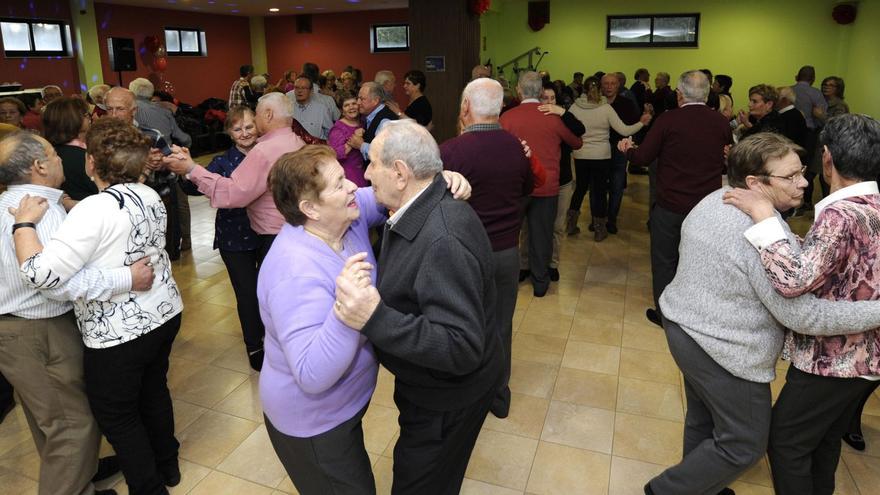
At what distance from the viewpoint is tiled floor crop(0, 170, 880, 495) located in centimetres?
261

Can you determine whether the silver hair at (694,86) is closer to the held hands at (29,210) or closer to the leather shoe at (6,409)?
the held hands at (29,210)

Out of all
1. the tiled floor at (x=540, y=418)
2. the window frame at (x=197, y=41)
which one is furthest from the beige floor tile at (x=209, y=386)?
the window frame at (x=197, y=41)

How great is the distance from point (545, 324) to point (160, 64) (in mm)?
12270

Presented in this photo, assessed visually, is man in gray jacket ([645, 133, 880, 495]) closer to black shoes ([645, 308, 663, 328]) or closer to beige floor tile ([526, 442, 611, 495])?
beige floor tile ([526, 442, 611, 495])

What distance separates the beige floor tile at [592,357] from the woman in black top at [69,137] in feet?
9.35

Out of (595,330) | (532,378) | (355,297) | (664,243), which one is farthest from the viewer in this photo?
(595,330)

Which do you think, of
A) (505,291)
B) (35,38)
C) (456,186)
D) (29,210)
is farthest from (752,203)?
(35,38)

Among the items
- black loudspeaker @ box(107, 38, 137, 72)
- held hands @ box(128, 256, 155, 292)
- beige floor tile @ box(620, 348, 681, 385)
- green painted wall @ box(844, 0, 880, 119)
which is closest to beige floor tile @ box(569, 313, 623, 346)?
beige floor tile @ box(620, 348, 681, 385)

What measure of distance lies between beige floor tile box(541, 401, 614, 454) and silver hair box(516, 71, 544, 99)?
2292 mm

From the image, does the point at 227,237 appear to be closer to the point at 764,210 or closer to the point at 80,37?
the point at 764,210

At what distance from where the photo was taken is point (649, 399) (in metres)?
3.20

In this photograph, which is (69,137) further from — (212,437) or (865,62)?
(865,62)

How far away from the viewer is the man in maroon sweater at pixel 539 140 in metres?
4.33

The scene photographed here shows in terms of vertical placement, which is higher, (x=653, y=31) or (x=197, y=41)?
(x=197, y=41)
